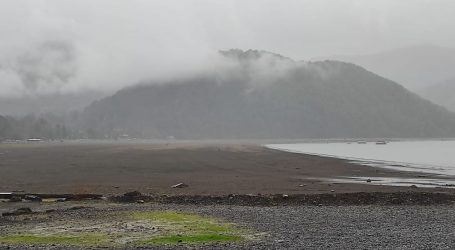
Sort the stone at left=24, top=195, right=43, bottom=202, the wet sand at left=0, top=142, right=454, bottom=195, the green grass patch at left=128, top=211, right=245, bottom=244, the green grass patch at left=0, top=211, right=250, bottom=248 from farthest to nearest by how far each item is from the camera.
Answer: the wet sand at left=0, top=142, right=454, bottom=195 → the stone at left=24, top=195, right=43, bottom=202 → the green grass patch at left=128, top=211, right=245, bottom=244 → the green grass patch at left=0, top=211, right=250, bottom=248

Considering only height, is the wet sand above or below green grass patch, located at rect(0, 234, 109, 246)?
above

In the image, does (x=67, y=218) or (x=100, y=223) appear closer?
(x=100, y=223)

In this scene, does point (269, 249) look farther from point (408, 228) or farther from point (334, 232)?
point (408, 228)

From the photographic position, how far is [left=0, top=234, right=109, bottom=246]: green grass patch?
23.4 m

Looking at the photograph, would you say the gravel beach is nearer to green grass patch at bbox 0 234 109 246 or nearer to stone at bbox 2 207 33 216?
green grass patch at bbox 0 234 109 246

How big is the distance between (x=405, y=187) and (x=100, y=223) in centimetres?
3478

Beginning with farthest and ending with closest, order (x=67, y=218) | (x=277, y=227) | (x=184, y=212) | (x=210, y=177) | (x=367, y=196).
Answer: (x=210, y=177) < (x=367, y=196) < (x=184, y=212) < (x=67, y=218) < (x=277, y=227)

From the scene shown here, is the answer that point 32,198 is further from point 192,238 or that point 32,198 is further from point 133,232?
point 192,238

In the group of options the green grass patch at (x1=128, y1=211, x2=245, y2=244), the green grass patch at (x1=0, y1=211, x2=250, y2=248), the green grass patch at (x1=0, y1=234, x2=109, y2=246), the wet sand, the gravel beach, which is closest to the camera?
the gravel beach

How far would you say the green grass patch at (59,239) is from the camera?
23.4 metres

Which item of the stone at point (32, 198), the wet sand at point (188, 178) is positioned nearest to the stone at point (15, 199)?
the stone at point (32, 198)

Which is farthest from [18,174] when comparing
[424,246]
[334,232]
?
[424,246]

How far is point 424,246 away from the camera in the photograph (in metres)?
22.0

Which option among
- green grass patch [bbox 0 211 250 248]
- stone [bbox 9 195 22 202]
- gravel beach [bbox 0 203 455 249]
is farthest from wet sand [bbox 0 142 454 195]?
green grass patch [bbox 0 211 250 248]
